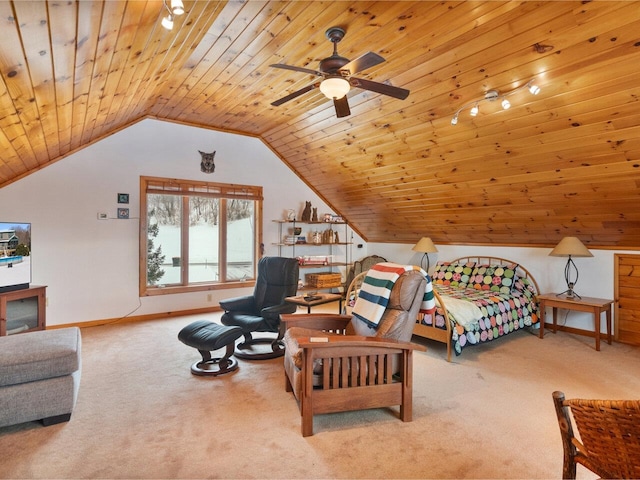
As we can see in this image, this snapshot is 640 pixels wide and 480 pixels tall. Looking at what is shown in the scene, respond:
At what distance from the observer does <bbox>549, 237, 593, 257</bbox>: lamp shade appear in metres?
4.13

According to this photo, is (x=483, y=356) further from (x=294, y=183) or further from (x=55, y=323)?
(x=55, y=323)

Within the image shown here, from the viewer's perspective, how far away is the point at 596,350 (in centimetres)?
395

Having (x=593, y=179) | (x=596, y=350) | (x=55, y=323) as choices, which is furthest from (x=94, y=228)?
(x=596, y=350)

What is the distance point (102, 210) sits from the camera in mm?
4914

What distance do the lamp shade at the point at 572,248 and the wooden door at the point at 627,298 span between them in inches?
17.2

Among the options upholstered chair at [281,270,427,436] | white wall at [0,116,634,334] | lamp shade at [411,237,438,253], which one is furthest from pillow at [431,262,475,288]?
upholstered chair at [281,270,427,436]

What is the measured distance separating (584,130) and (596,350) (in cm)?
241

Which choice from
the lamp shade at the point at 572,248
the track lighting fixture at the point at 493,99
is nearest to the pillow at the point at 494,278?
the lamp shade at the point at 572,248

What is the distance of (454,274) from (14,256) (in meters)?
5.46

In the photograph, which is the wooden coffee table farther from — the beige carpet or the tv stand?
the tv stand

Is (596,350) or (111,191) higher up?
(111,191)

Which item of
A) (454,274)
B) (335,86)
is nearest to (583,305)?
(454,274)

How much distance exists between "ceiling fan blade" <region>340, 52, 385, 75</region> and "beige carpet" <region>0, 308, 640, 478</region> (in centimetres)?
237

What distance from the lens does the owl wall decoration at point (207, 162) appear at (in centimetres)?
560
